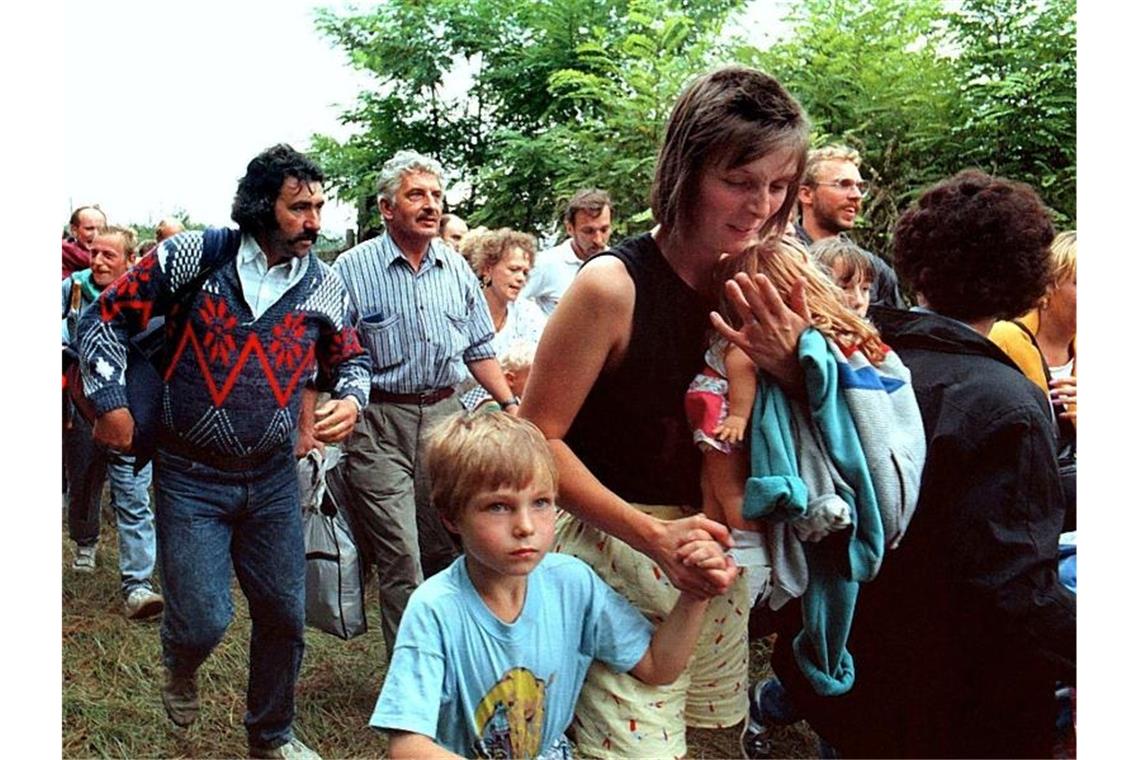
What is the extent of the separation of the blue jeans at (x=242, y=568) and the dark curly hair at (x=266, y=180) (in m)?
0.40

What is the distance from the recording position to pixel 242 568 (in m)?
2.15

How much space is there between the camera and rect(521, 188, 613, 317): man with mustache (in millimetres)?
1884

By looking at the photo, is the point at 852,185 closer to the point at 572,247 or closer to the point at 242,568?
the point at 572,247

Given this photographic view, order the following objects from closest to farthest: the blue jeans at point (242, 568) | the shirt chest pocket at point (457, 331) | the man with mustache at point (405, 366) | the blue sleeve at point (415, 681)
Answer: the blue sleeve at point (415, 681), the blue jeans at point (242, 568), the man with mustache at point (405, 366), the shirt chest pocket at point (457, 331)

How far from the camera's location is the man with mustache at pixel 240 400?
6.59 feet

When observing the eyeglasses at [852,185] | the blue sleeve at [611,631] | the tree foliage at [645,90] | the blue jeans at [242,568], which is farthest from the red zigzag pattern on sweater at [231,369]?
the eyeglasses at [852,185]

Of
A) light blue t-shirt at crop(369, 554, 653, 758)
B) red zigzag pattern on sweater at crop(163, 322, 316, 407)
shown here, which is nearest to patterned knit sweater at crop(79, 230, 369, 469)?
red zigzag pattern on sweater at crop(163, 322, 316, 407)

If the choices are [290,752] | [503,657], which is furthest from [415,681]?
[290,752]

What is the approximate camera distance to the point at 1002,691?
179cm

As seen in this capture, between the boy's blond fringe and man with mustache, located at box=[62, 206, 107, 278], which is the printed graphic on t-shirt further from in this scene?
man with mustache, located at box=[62, 206, 107, 278]

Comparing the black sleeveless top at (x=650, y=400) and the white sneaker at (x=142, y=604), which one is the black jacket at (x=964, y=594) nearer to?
the black sleeveless top at (x=650, y=400)

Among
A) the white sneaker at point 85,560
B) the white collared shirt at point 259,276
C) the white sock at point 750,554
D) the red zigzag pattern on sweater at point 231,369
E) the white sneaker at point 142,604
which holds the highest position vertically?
the white collared shirt at point 259,276

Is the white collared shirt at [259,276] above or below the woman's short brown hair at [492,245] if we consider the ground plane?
below

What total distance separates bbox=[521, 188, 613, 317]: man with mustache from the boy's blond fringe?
0.78 ft
